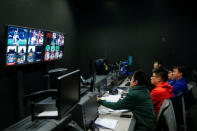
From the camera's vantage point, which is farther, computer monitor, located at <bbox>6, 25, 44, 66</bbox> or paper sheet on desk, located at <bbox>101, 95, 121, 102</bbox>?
paper sheet on desk, located at <bbox>101, 95, 121, 102</bbox>

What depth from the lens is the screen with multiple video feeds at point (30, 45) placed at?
251 cm

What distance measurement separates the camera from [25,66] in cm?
332

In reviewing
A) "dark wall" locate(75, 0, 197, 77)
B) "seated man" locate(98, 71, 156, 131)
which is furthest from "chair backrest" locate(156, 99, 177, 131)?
"dark wall" locate(75, 0, 197, 77)

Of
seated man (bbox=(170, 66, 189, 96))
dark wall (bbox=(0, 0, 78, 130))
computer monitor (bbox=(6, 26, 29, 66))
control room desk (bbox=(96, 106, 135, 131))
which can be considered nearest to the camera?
control room desk (bbox=(96, 106, 135, 131))

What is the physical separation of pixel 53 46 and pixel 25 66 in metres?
0.76

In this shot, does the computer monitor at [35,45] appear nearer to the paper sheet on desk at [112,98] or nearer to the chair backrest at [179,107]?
the paper sheet on desk at [112,98]

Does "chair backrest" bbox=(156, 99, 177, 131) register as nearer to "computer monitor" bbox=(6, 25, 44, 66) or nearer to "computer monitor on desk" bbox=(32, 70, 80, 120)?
"computer monitor on desk" bbox=(32, 70, 80, 120)

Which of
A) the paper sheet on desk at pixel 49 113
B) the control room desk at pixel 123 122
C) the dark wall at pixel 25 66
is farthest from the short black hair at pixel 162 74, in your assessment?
the dark wall at pixel 25 66

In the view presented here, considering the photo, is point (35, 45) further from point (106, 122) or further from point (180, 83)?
point (180, 83)

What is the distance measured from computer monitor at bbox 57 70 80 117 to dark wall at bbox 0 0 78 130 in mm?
1433

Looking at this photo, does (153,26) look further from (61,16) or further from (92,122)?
(92,122)

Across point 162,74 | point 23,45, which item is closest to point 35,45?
point 23,45

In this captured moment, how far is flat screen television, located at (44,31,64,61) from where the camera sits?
11.3 ft

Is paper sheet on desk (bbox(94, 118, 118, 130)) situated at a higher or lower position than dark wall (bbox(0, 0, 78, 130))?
lower
